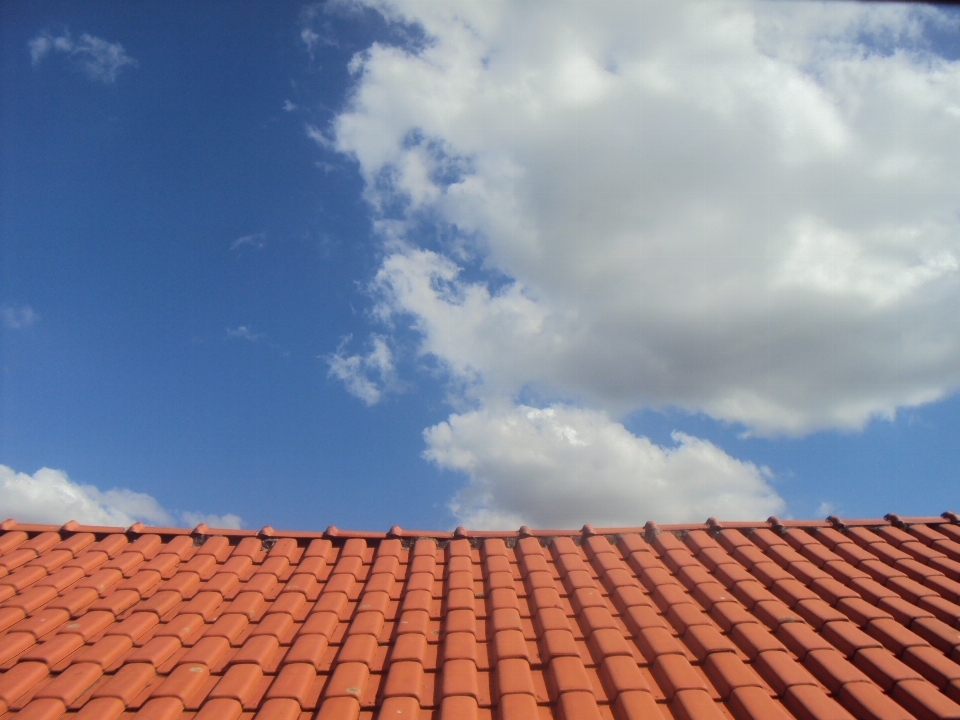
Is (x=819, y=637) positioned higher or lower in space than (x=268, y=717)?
higher

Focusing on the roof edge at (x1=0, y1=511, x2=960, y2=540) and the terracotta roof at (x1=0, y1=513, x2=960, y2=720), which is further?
the roof edge at (x1=0, y1=511, x2=960, y2=540)

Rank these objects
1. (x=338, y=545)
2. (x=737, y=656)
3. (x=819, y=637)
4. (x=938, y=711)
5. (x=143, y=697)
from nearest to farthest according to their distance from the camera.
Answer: (x=938, y=711) → (x=143, y=697) → (x=737, y=656) → (x=819, y=637) → (x=338, y=545)

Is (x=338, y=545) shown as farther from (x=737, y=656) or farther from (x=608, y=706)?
(x=737, y=656)

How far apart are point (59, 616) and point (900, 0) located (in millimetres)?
7452

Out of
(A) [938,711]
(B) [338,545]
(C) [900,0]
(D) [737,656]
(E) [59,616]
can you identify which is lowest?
(A) [938,711]

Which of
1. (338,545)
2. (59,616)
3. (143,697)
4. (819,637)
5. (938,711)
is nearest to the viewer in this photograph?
(938,711)

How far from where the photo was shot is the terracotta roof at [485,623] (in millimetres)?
3852

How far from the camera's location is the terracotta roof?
3852 mm

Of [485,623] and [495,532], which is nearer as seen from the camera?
[485,623]

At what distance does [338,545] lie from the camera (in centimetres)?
632

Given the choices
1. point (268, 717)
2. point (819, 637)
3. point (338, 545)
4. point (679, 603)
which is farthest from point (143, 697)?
point (819, 637)

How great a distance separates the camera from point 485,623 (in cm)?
476

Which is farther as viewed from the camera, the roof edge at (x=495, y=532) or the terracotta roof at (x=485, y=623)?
the roof edge at (x=495, y=532)

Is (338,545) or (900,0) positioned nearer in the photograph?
(900,0)
